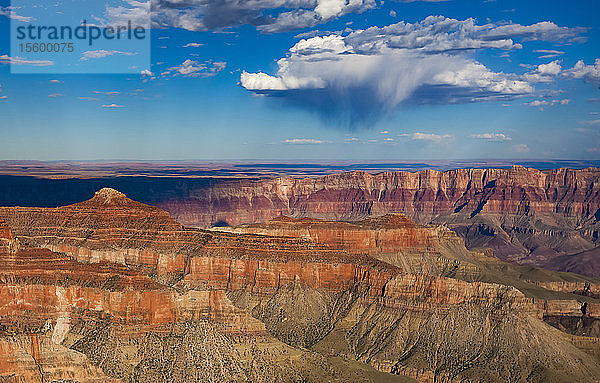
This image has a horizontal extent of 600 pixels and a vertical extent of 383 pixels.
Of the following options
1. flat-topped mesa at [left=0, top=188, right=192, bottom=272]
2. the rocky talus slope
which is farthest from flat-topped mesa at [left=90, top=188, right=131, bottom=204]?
the rocky talus slope

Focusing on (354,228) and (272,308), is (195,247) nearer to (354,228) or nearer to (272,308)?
(272,308)

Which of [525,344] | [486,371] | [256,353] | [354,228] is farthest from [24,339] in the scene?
[354,228]

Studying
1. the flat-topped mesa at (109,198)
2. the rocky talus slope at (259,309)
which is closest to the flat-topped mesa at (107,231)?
the flat-topped mesa at (109,198)

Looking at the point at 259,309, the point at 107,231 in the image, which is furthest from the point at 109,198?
the point at 259,309

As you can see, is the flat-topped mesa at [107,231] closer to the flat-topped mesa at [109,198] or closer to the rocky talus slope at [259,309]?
the flat-topped mesa at [109,198]

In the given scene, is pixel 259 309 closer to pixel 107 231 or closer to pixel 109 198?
pixel 107 231

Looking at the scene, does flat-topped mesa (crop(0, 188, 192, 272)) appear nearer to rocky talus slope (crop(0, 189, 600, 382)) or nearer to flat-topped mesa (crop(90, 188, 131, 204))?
flat-topped mesa (crop(90, 188, 131, 204))

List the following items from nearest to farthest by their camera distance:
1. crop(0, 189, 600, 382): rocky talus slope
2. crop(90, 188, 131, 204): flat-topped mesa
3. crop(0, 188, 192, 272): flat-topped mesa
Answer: crop(0, 189, 600, 382): rocky talus slope → crop(0, 188, 192, 272): flat-topped mesa → crop(90, 188, 131, 204): flat-topped mesa

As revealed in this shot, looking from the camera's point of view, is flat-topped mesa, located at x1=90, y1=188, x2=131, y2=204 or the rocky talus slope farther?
flat-topped mesa, located at x1=90, y1=188, x2=131, y2=204
